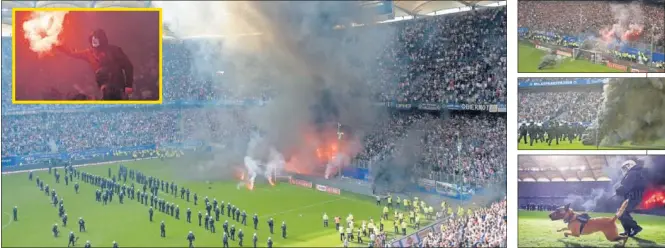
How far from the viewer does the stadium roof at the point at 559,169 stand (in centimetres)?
374

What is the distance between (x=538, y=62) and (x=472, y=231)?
1.43 metres

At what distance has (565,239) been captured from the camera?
12.6ft

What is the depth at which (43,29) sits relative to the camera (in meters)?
4.13

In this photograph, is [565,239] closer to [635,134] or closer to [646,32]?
[635,134]

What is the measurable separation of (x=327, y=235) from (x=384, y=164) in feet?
2.57

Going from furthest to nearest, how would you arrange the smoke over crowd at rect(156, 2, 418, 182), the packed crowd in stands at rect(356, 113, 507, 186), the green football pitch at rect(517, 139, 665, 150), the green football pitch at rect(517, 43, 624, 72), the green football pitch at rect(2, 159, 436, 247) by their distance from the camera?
1. the smoke over crowd at rect(156, 2, 418, 182)
2. the packed crowd in stands at rect(356, 113, 507, 186)
3. the green football pitch at rect(2, 159, 436, 247)
4. the green football pitch at rect(517, 43, 624, 72)
5. the green football pitch at rect(517, 139, 665, 150)

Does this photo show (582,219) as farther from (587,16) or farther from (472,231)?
(587,16)

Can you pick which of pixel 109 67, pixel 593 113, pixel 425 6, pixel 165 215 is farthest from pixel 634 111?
pixel 109 67

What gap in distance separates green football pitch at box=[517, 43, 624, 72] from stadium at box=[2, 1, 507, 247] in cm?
36

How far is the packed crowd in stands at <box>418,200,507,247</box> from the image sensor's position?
4129mm

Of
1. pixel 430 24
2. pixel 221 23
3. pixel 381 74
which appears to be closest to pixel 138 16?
pixel 221 23

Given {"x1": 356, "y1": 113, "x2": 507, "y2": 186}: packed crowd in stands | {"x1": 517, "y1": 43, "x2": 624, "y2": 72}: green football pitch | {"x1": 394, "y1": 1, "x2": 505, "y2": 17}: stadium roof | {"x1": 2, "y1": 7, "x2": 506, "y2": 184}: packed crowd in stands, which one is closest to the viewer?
{"x1": 517, "y1": 43, "x2": 624, "y2": 72}: green football pitch

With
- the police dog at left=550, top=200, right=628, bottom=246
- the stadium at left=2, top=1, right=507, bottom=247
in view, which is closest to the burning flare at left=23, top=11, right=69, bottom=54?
the stadium at left=2, top=1, right=507, bottom=247

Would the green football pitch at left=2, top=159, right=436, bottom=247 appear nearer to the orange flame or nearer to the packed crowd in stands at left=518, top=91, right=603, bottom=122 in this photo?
the packed crowd in stands at left=518, top=91, right=603, bottom=122
